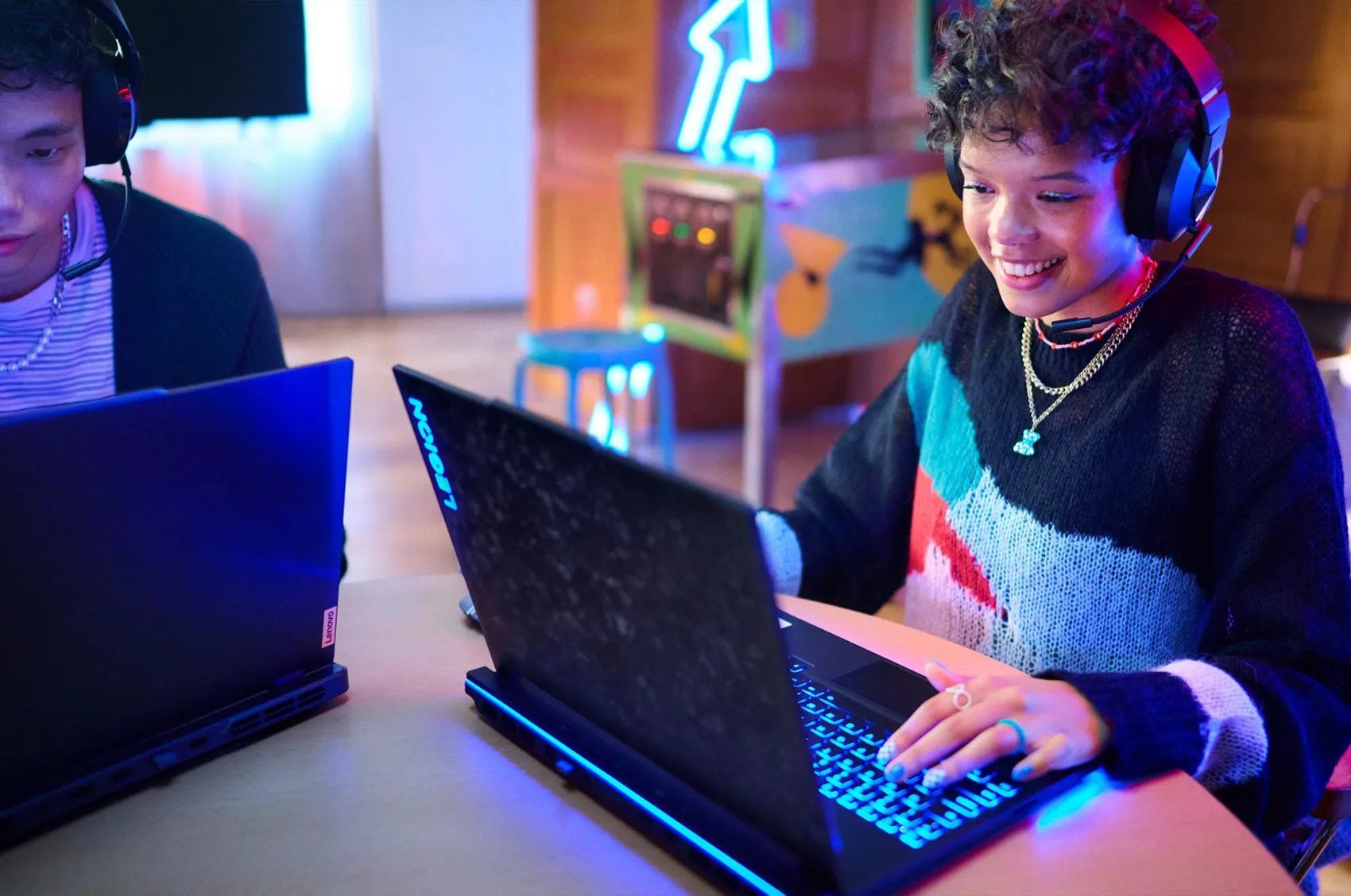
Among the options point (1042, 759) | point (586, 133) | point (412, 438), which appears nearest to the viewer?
point (1042, 759)

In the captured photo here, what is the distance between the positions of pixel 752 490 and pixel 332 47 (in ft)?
10.2

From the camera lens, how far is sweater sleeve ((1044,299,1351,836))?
0.86 metres

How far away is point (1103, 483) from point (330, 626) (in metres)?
0.64

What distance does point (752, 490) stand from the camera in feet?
9.95

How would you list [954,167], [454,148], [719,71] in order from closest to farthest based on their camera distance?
[954,167] → [719,71] → [454,148]

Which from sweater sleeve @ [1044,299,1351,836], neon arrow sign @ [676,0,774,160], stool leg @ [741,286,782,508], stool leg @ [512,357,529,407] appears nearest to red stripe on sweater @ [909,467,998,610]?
sweater sleeve @ [1044,299,1351,836]

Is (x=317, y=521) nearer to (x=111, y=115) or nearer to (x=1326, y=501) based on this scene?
(x=111, y=115)

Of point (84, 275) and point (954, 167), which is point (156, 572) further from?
point (954, 167)

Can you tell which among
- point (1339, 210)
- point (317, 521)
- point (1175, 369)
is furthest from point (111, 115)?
point (1339, 210)

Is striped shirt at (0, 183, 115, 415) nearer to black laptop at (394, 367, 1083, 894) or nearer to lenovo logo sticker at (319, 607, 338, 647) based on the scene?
lenovo logo sticker at (319, 607, 338, 647)

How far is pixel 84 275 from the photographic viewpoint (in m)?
1.21

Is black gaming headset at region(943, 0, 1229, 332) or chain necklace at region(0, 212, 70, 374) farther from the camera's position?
chain necklace at region(0, 212, 70, 374)

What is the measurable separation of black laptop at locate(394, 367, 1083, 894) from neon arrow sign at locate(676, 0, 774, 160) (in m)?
2.90

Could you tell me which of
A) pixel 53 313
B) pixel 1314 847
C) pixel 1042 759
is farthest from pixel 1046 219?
pixel 53 313
